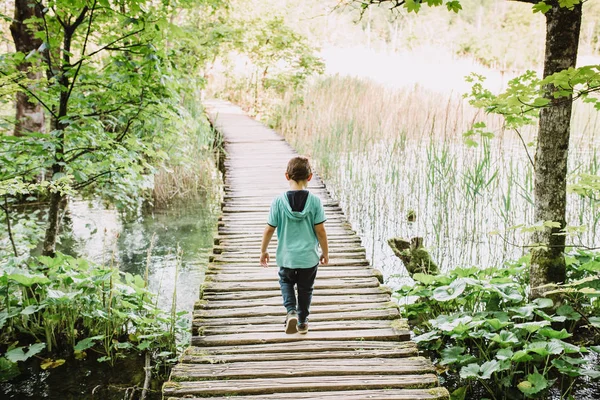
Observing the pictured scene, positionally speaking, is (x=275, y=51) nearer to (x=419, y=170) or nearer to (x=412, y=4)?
(x=419, y=170)

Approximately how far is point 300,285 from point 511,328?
123 centimetres

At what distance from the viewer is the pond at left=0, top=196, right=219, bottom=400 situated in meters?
3.15

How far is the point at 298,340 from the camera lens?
2832 mm

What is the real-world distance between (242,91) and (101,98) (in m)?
10.9

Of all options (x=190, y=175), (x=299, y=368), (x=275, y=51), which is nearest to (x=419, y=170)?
(x=190, y=175)

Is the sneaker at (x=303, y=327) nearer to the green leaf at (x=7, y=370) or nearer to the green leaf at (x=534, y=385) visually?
the green leaf at (x=534, y=385)

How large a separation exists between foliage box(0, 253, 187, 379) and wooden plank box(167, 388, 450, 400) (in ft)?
3.86

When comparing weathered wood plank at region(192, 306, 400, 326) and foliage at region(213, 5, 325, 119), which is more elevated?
foliage at region(213, 5, 325, 119)

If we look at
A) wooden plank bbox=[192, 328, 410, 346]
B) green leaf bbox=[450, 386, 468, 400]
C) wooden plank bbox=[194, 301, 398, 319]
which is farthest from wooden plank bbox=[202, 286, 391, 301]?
green leaf bbox=[450, 386, 468, 400]

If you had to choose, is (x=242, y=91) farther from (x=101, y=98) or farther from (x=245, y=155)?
(x=101, y=98)

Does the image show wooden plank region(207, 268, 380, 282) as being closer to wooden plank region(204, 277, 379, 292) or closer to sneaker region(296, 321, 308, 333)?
wooden plank region(204, 277, 379, 292)

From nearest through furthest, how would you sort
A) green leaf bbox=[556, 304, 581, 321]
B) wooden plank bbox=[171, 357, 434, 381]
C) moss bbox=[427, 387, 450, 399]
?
moss bbox=[427, 387, 450, 399]
wooden plank bbox=[171, 357, 434, 381]
green leaf bbox=[556, 304, 581, 321]

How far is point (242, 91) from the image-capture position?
48.0 feet

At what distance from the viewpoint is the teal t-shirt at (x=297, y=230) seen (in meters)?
2.73
